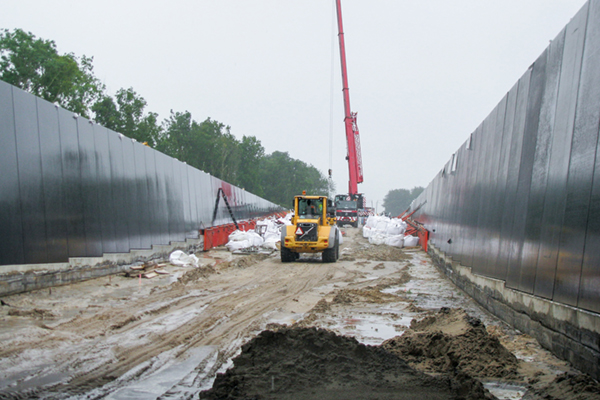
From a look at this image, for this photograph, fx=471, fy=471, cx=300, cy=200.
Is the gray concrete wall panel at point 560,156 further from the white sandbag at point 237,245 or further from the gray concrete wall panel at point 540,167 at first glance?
the white sandbag at point 237,245

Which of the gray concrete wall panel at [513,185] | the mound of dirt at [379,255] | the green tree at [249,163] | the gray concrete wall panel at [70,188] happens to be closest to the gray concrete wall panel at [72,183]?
the gray concrete wall panel at [70,188]

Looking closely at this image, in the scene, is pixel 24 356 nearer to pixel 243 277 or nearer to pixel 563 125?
pixel 563 125

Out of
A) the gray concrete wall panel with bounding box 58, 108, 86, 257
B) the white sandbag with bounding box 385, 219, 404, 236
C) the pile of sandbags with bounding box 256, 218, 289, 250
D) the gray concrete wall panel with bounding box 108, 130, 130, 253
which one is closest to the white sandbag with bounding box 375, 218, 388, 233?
the white sandbag with bounding box 385, 219, 404, 236

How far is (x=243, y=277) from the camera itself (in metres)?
12.8

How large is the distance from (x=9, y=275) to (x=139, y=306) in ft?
7.46

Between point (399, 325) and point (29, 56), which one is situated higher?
point (29, 56)

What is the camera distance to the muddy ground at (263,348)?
13.0 feet

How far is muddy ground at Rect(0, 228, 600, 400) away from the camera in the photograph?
3.97m

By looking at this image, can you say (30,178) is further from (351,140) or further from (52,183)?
(351,140)

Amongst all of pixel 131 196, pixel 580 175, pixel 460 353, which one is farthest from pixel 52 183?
pixel 580 175

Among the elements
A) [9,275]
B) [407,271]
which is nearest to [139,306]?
[9,275]

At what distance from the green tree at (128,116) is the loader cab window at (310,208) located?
111ft

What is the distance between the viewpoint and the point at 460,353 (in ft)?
16.1

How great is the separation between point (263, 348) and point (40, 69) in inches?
1585
